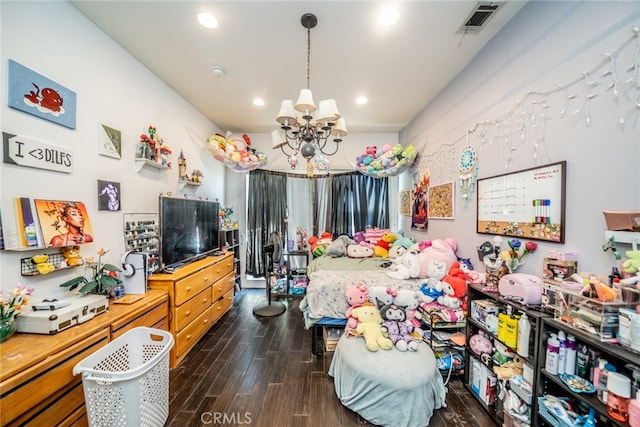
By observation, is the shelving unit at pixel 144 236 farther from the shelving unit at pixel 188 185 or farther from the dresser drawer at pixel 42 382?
the dresser drawer at pixel 42 382

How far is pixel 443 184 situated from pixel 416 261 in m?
1.01

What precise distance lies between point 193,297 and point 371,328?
5.85 feet

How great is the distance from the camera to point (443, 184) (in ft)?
9.24

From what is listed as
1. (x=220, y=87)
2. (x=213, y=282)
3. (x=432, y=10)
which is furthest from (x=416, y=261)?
(x=220, y=87)

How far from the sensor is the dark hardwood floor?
5.40 feet

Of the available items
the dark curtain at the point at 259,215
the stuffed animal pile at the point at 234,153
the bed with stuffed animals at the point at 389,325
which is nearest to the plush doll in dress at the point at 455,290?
the bed with stuffed animals at the point at 389,325

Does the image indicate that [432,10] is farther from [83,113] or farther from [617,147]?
[83,113]

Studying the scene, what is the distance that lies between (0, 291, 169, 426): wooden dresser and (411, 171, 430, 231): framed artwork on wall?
3309mm

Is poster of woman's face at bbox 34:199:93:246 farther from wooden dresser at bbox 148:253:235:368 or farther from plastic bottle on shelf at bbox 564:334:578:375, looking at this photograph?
plastic bottle on shelf at bbox 564:334:578:375

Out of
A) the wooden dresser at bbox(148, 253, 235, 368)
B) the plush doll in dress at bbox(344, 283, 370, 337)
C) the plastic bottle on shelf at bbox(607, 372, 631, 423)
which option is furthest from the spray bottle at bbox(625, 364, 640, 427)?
the wooden dresser at bbox(148, 253, 235, 368)

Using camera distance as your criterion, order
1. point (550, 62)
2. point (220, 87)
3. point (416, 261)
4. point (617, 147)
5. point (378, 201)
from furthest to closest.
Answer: point (378, 201), point (220, 87), point (416, 261), point (550, 62), point (617, 147)

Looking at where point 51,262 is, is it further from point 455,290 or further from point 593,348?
point 593,348

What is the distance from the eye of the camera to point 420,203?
341 cm

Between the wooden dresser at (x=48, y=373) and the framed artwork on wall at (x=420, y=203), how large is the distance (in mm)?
3309
